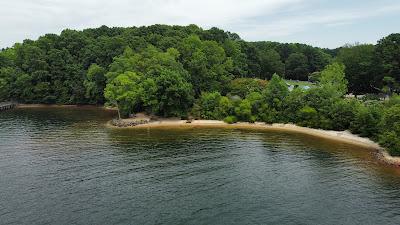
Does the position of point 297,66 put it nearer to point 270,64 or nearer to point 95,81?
point 270,64

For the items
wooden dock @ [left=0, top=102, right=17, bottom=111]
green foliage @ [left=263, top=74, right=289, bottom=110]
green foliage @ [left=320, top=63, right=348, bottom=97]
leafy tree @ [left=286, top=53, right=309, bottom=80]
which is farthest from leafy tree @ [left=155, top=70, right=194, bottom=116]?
leafy tree @ [left=286, top=53, right=309, bottom=80]

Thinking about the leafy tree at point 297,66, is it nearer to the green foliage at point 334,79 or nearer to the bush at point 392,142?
the green foliage at point 334,79

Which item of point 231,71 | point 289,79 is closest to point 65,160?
point 231,71

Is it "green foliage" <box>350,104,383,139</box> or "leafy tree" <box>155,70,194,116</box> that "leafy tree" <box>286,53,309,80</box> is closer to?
"leafy tree" <box>155,70,194,116</box>

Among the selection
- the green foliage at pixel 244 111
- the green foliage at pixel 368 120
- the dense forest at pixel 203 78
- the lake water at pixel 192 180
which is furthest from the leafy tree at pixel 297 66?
the lake water at pixel 192 180

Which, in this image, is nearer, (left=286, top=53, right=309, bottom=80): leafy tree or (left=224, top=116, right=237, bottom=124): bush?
(left=224, top=116, right=237, bottom=124): bush

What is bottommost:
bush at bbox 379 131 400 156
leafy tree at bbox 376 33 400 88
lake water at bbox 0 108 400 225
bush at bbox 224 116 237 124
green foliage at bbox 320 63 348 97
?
lake water at bbox 0 108 400 225
